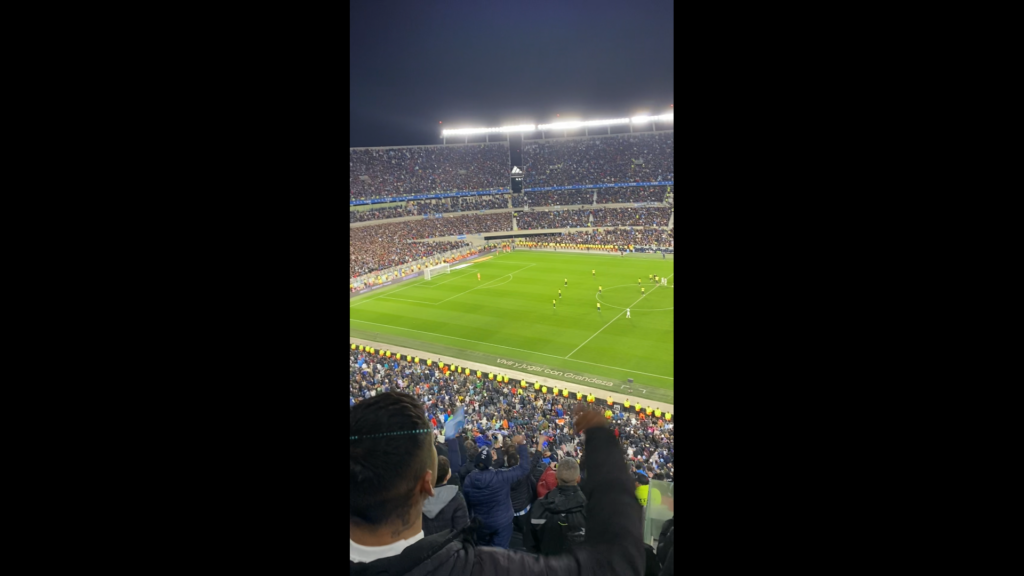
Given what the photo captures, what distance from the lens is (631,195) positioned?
56.5 metres

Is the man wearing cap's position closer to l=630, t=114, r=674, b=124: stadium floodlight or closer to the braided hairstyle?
the braided hairstyle

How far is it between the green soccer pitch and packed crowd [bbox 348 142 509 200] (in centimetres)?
2385

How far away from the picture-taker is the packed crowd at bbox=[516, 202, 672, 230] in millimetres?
50094

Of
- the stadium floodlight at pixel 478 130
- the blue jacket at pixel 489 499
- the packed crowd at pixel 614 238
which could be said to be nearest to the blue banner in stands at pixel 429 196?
the stadium floodlight at pixel 478 130

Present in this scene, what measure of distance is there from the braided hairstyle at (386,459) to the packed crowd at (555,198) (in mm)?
55923

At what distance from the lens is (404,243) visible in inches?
1741

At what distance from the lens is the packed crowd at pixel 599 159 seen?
193 ft

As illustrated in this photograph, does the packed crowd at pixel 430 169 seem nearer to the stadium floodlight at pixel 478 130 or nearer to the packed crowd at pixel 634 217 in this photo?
the stadium floodlight at pixel 478 130

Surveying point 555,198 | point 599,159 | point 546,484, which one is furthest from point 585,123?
point 546,484

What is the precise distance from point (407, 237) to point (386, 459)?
45059mm

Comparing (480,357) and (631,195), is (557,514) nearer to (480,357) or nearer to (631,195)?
(480,357)
